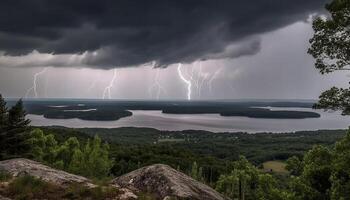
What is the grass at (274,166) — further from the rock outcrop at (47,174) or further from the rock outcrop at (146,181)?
the rock outcrop at (47,174)

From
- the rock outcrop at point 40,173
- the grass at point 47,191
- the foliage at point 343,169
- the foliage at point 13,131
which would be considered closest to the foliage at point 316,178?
the foliage at point 343,169

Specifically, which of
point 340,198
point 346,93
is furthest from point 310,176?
point 346,93

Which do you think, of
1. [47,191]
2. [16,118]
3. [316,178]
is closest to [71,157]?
[16,118]

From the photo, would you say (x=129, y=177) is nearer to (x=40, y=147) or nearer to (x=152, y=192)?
(x=152, y=192)

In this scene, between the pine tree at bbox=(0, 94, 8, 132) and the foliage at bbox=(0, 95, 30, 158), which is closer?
the pine tree at bbox=(0, 94, 8, 132)

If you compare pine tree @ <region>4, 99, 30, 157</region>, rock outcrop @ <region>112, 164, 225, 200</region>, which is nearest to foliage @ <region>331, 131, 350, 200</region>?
rock outcrop @ <region>112, 164, 225, 200</region>

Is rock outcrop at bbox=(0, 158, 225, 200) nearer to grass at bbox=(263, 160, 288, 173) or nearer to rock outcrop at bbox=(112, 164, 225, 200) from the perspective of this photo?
rock outcrop at bbox=(112, 164, 225, 200)

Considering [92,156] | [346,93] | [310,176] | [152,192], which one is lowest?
[92,156]
